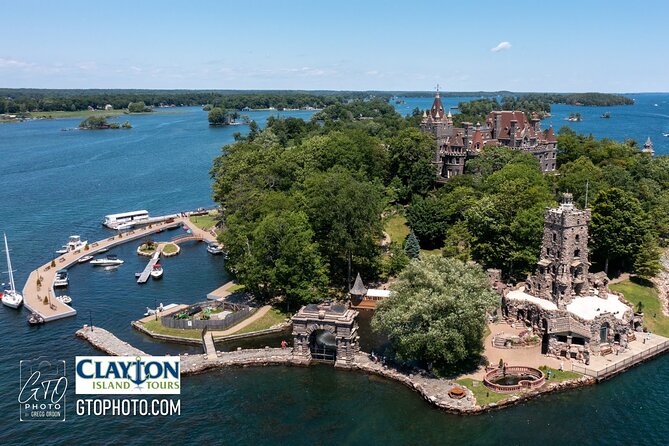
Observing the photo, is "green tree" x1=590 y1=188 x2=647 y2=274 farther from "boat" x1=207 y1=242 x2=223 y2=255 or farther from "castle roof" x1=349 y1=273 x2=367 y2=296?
"boat" x1=207 y1=242 x2=223 y2=255

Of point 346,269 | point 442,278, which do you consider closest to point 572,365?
point 442,278

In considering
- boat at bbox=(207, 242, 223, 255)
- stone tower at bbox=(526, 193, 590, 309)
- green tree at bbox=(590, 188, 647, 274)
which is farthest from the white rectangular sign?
green tree at bbox=(590, 188, 647, 274)

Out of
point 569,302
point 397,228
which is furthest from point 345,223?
point 569,302

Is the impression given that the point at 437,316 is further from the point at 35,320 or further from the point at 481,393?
the point at 35,320

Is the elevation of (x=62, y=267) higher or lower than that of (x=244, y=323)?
higher

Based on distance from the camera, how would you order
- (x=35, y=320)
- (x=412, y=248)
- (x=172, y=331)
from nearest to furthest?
(x=172, y=331)
(x=35, y=320)
(x=412, y=248)
